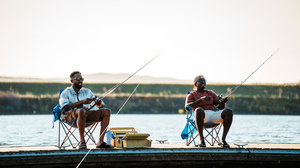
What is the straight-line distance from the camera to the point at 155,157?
5094 mm

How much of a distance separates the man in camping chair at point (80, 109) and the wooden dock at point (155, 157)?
29cm

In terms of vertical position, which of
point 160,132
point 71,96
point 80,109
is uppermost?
point 71,96

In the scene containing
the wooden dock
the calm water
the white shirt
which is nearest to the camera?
the wooden dock

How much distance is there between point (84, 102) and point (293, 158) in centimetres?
253

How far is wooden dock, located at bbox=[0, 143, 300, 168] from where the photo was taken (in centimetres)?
482

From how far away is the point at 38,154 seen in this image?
15.8 feet

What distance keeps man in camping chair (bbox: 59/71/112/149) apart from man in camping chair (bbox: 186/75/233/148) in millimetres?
1109

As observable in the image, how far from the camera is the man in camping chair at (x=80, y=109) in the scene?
5.32m

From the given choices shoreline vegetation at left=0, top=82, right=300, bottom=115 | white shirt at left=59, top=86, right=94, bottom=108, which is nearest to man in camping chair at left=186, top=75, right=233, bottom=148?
white shirt at left=59, top=86, right=94, bottom=108

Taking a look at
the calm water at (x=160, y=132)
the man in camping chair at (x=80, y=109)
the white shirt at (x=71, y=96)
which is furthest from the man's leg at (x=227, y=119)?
the calm water at (x=160, y=132)

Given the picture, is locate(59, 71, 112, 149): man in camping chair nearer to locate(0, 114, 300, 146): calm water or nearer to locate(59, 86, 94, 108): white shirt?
locate(59, 86, 94, 108): white shirt

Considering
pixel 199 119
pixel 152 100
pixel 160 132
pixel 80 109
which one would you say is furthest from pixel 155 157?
pixel 152 100

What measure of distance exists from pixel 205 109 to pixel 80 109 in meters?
1.66

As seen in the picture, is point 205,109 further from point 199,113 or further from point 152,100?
point 152,100
